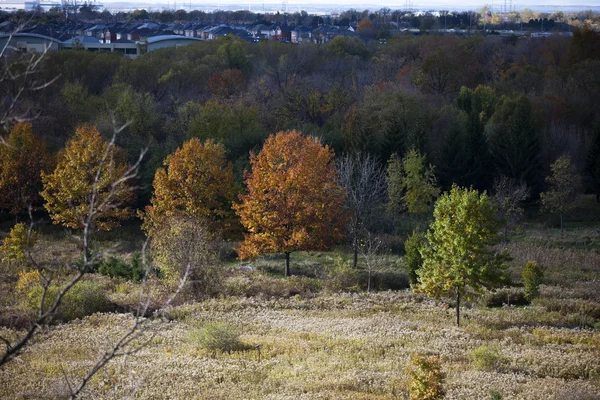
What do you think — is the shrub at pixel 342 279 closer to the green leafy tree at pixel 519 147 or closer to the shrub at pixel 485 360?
the shrub at pixel 485 360

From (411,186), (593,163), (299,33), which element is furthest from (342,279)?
(299,33)

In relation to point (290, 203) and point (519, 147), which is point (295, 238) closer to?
point (290, 203)

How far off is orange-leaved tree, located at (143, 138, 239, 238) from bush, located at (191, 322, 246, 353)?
15888 mm

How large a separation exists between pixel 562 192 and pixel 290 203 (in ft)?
66.4

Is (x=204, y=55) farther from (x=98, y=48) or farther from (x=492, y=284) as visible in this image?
(x=492, y=284)

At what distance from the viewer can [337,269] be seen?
102 feet

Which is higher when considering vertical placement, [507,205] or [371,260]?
[507,205]

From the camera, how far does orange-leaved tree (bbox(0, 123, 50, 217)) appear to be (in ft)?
129

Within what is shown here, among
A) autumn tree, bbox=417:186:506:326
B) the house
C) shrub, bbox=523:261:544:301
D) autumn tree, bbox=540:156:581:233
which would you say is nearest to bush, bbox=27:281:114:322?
autumn tree, bbox=417:186:506:326

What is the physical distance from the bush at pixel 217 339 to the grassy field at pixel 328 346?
0.71 feet

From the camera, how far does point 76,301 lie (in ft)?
82.7

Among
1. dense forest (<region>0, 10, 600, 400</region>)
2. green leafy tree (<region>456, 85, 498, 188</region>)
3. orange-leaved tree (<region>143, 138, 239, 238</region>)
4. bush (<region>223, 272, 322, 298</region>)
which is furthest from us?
green leafy tree (<region>456, 85, 498, 188</region>)

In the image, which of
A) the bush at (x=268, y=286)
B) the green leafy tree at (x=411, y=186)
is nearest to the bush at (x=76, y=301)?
the bush at (x=268, y=286)

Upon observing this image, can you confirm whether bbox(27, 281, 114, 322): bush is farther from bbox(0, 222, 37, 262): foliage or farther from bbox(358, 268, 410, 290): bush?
bbox(358, 268, 410, 290): bush
